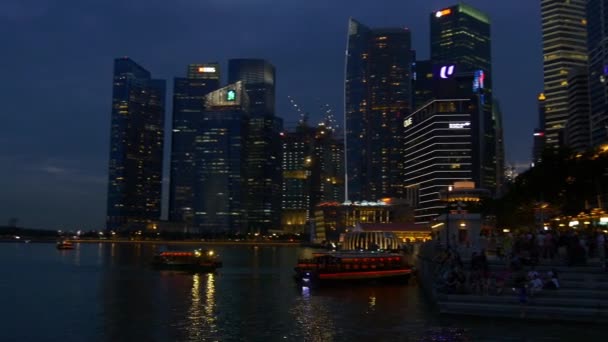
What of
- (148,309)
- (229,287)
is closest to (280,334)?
(148,309)

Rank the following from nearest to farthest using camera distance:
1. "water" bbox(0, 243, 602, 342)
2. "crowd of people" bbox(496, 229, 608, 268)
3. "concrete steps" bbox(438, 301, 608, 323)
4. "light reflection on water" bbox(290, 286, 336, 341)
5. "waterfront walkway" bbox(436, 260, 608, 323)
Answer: "concrete steps" bbox(438, 301, 608, 323) < "waterfront walkway" bbox(436, 260, 608, 323) < "water" bbox(0, 243, 602, 342) < "light reflection on water" bbox(290, 286, 336, 341) < "crowd of people" bbox(496, 229, 608, 268)

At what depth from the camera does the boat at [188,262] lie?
3802 inches

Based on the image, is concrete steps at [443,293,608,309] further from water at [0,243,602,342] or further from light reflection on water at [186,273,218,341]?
light reflection on water at [186,273,218,341]

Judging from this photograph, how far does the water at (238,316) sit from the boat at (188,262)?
2565 cm

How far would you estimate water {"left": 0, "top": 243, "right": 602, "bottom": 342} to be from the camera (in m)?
34.4

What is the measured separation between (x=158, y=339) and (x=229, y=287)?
34.0 m

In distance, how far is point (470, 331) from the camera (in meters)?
33.5

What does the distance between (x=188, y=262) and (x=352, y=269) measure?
130 ft

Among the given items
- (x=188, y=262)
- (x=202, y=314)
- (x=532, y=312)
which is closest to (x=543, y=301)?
(x=532, y=312)

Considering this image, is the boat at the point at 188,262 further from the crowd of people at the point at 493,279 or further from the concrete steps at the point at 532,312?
the concrete steps at the point at 532,312

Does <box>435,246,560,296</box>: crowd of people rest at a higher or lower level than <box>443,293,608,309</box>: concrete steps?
higher

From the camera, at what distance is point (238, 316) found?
144 feet

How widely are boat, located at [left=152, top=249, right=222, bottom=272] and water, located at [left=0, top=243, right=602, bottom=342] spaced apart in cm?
2565

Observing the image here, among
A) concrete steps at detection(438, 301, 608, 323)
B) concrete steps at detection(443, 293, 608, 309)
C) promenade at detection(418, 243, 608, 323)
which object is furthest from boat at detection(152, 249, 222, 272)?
concrete steps at detection(443, 293, 608, 309)
